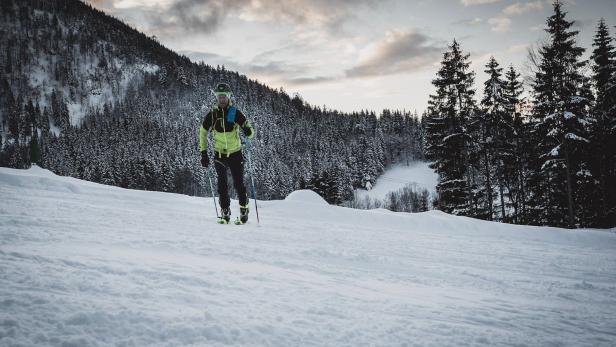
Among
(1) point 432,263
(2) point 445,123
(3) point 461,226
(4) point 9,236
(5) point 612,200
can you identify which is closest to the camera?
(4) point 9,236

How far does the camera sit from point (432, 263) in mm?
4434

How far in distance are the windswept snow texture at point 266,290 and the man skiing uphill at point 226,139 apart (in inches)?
53.7

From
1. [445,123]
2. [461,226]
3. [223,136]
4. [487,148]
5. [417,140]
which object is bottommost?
[461,226]

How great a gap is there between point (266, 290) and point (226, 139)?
468 cm

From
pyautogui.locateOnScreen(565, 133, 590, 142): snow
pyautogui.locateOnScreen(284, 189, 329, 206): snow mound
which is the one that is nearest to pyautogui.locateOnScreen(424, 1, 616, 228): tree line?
pyautogui.locateOnScreen(565, 133, 590, 142): snow

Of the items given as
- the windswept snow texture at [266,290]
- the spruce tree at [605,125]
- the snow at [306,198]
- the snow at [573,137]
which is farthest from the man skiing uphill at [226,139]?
the spruce tree at [605,125]

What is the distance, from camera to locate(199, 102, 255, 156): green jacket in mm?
6629

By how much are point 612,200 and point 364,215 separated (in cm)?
2642

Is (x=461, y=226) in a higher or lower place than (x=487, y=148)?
lower

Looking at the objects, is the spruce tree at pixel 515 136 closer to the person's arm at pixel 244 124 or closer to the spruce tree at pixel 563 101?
the spruce tree at pixel 563 101

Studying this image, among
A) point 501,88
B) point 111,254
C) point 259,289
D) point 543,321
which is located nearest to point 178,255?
point 111,254

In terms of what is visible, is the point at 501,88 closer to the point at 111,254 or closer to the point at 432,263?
the point at 432,263

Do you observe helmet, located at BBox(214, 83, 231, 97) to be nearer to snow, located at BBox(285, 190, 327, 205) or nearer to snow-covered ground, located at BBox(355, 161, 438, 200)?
snow, located at BBox(285, 190, 327, 205)

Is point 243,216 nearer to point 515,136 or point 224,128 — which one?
point 224,128
